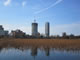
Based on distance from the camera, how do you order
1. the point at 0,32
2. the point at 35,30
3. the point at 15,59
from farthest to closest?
the point at 35,30
the point at 0,32
the point at 15,59

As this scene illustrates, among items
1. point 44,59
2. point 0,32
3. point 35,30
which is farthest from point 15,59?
point 35,30

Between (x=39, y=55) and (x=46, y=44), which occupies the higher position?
(x=46, y=44)

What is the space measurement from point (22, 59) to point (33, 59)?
1.14 metres

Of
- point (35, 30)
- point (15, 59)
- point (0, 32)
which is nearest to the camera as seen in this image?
point (15, 59)

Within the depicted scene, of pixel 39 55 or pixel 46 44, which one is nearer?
pixel 39 55

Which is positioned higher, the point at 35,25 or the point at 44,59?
the point at 35,25

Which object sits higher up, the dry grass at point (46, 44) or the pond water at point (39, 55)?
the dry grass at point (46, 44)

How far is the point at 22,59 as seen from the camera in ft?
43.4

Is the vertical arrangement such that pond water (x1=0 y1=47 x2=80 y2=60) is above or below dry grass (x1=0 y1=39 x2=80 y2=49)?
below

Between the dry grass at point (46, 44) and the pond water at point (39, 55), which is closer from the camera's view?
the pond water at point (39, 55)

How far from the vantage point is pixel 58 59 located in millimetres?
13539

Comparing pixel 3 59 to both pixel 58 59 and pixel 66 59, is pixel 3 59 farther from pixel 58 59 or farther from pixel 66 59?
pixel 66 59

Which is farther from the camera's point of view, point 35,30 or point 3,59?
point 35,30

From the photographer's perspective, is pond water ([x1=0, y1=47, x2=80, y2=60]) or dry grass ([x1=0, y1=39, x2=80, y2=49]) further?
dry grass ([x1=0, y1=39, x2=80, y2=49])
